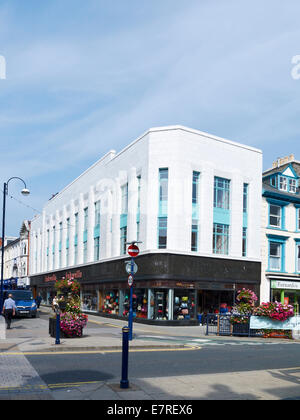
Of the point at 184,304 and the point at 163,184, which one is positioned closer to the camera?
the point at 184,304

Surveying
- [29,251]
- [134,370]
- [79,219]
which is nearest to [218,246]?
[79,219]

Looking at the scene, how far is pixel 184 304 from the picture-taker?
30.2m

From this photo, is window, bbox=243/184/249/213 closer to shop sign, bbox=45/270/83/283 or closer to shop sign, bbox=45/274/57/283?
shop sign, bbox=45/270/83/283

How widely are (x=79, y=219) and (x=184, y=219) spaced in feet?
57.8

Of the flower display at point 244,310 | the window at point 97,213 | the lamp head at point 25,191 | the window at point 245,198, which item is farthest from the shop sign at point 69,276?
the flower display at point 244,310

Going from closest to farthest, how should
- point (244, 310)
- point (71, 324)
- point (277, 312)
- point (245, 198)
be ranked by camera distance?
point (71, 324) < point (277, 312) < point (244, 310) < point (245, 198)

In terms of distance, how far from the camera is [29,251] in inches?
2864

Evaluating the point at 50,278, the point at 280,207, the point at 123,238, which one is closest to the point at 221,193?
the point at 280,207

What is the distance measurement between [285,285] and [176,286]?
10.2m

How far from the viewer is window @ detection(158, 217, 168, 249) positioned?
30500mm

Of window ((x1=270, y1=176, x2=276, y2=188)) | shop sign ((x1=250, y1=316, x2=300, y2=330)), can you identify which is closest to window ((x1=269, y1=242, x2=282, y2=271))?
window ((x1=270, y1=176, x2=276, y2=188))

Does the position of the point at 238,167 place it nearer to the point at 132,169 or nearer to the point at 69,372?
the point at 132,169

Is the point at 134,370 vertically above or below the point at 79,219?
below

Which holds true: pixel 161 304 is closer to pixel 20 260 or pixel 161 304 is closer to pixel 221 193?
pixel 221 193
